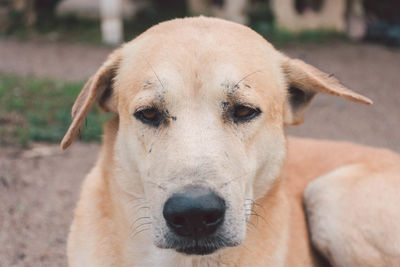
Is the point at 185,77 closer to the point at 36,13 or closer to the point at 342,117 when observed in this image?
the point at 342,117

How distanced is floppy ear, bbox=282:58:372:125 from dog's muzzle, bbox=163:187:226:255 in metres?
1.05

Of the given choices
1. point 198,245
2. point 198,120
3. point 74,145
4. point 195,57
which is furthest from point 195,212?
point 74,145

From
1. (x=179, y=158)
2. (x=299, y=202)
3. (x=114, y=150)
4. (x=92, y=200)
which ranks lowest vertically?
(x=299, y=202)

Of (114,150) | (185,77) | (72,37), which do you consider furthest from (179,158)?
(72,37)

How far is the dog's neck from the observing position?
2760 millimetres

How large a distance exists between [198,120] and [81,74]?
20.7ft

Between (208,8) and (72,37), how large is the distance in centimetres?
369

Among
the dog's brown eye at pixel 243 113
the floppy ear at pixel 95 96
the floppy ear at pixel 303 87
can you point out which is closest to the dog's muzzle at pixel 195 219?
the dog's brown eye at pixel 243 113

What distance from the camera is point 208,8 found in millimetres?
12852

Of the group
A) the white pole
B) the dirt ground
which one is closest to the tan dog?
the dirt ground

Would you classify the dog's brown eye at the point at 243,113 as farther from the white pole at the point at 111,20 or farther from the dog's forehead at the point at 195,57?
→ the white pole at the point at 111,20

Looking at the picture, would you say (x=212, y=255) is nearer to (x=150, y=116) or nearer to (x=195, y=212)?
(x=195, y=212)

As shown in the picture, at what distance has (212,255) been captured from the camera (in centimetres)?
273

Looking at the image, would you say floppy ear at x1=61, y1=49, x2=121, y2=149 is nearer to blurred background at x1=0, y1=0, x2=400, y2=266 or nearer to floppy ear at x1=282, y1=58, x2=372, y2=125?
floppy ear at x1=282, y1=58, x2=372, y2=125
